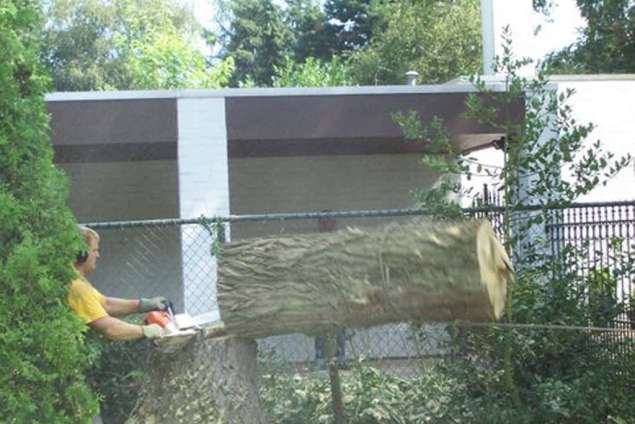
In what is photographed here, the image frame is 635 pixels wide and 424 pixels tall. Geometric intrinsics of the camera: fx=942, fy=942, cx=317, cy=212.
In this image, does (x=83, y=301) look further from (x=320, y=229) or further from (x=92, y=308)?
(x=320, y=229)

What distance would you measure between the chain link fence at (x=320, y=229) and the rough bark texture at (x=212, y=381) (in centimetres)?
21

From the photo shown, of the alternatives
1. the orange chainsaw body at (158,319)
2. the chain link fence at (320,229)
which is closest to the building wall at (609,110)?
the chain link fence at (320,229)

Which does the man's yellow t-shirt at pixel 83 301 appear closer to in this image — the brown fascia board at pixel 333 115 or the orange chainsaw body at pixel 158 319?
the orange chainsaw body at pixel 158 319

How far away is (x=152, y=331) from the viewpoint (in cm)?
479

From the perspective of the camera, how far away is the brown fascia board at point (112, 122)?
1013cm

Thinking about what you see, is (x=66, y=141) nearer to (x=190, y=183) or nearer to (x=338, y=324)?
(x=190, y=183)

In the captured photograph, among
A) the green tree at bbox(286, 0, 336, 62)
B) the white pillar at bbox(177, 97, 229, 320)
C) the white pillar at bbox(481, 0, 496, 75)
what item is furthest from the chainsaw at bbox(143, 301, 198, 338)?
the green tree at bbox(286, 0, 336, 62)

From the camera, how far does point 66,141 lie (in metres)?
10.2

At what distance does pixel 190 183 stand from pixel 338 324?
5629 millimetres

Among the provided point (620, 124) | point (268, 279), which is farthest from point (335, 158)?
point (268, 279)

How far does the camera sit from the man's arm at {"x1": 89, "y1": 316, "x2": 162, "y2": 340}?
475cm

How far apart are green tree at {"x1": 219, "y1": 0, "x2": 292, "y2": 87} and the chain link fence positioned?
88.4 ft

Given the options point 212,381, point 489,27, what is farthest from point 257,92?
point 212,381

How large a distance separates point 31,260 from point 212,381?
1300 mm
